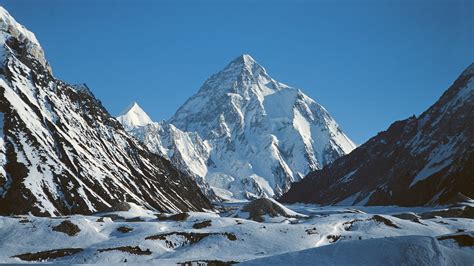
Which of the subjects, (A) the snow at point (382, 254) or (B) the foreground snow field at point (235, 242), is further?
(B) the foreground snow field at point (235, 242)

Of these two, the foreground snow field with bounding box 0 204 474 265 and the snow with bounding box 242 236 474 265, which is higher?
the foreground snow field with bounding box 0 204 474 265

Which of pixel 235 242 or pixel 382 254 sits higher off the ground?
pixel 235 242

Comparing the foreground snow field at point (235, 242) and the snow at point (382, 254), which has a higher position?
the foreground snow field at point (235, 242)

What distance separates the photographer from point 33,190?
15200 cm

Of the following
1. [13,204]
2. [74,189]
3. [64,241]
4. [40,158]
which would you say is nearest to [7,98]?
[40,158]

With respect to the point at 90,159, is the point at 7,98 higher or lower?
higher

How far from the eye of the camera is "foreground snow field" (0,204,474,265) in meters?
42.1

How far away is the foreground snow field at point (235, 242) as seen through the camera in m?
42.1

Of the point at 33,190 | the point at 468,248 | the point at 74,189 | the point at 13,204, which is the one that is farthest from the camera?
the point at 74,189

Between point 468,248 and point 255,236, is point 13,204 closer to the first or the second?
point 255,236

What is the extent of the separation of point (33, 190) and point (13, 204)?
11244 mm

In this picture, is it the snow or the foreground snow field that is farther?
the foreground snow field

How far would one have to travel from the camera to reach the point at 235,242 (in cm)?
7006

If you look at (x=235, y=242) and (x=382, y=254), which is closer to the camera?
(x=382, y=254)
